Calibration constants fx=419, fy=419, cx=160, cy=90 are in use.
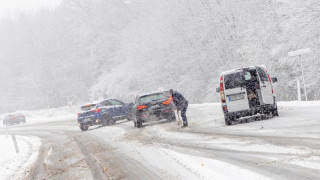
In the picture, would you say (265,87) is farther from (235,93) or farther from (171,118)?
(171,118)

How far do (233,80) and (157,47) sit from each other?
1031 inches

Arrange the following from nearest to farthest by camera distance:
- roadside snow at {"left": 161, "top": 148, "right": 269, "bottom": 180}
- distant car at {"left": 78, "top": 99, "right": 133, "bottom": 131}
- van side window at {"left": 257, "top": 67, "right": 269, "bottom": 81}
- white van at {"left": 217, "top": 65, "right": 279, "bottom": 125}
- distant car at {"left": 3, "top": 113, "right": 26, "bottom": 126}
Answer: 1. roadside snow at {"left": 161, "top": 148, "right": 269, "bottom": 180}
2. white van at {"left": 217, "top": 65, "right": 279, "bottom": 125}
3. van side window at {"left": 257, "top": 67, "right": 269, "bottom": 81}
4. distant car at {"left": 78, "top": 99, "right": 133, "bottom": 131}
5. distant car at {"left": 3, "top": 113, "right": 26, "bottom": 126}

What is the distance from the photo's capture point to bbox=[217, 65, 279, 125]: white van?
1359 cm

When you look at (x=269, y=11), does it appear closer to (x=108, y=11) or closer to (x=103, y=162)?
(x=103, y=162)

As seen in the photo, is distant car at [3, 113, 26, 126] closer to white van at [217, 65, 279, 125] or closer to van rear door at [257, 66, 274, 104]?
white van at [217, 65, 279, 125]

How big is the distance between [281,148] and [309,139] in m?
0.89

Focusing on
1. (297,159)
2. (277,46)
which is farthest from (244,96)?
(277,46)

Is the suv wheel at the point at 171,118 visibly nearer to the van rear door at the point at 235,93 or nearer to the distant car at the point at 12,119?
the van rear door at the point at 235,93

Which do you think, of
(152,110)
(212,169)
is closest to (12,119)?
(152,110)

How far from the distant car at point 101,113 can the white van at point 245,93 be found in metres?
11.5

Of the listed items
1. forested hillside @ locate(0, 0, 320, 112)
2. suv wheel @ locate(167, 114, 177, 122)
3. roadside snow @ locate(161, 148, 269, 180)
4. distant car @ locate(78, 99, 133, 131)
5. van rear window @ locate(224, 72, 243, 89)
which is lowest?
suv wheel @ locate(167, 114, 177, 122)

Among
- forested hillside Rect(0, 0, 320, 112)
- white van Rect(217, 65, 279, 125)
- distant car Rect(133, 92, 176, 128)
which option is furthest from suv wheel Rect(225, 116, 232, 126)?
forested hillside Rect(0, 0, 320, 112)

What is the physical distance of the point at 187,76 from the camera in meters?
37.5

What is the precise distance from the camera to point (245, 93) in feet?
44.7
